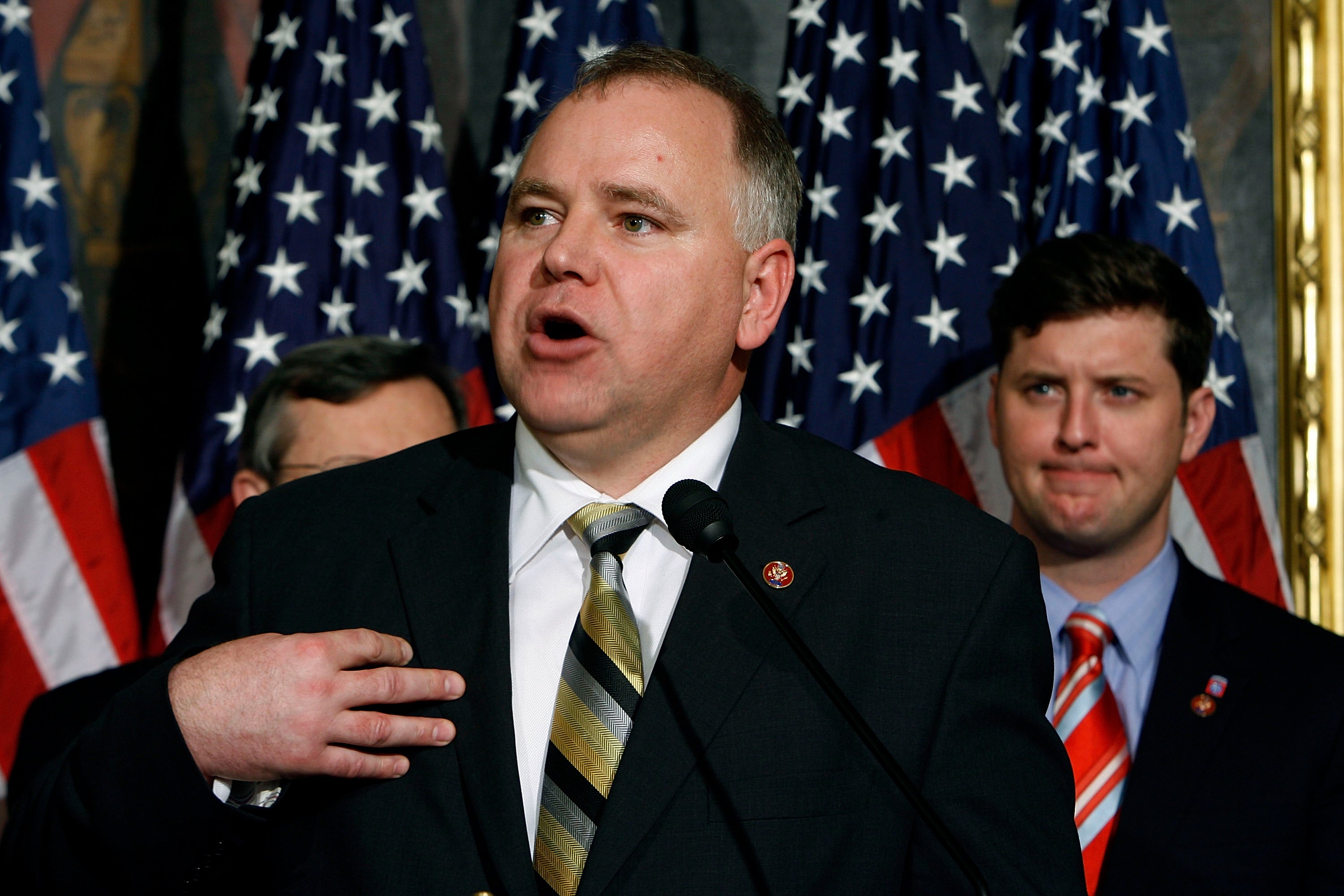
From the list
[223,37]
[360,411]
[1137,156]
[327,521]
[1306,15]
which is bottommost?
[327,521]

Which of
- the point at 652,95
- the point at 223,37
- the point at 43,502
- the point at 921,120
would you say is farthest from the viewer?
the point at 223,37

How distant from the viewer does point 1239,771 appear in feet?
7.55

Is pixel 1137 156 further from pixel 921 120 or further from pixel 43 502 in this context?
pixel 43 502

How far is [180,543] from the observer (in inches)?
135

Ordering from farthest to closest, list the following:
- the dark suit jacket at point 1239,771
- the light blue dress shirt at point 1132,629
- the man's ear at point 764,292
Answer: the light blue dress shirt at point 1132,629, the dark suit jacket at point 1239,771, the man's ear at point 764,292

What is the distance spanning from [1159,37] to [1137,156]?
1.18 feet

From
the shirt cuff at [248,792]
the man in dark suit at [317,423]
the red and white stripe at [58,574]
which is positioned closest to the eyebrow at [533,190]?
the shirt cuff at [248,792]

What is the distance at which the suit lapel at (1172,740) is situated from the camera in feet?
7.34

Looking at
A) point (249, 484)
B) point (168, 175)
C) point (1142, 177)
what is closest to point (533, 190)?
point (249, 484)

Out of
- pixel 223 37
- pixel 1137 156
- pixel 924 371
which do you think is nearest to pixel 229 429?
pixel 223 37

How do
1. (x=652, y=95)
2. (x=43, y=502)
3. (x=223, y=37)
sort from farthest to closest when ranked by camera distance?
(x=223, y=37) < (x=43, y=502) < (x=652, y=95)

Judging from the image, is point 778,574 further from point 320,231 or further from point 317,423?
point 320,231

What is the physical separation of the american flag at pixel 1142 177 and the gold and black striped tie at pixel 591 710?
7.83 ft

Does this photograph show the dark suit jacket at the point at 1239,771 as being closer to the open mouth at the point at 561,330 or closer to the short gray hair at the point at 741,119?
the short gray hair at the point at 741,119
